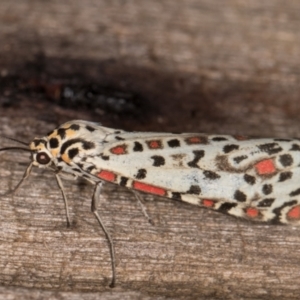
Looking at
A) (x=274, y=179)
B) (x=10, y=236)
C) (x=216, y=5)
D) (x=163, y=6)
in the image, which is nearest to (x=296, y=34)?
(x=216, y=5)

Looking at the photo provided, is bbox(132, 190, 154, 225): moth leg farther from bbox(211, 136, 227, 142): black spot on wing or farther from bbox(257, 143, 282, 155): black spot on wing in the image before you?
bbox(257, 143, 282, 155): black spot on wing

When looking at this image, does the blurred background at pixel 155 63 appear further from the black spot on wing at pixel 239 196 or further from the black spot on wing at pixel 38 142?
the black spot on wing at pixel 239 196

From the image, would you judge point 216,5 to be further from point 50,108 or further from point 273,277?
point 273,277

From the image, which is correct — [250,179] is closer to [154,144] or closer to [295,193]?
[295,193]

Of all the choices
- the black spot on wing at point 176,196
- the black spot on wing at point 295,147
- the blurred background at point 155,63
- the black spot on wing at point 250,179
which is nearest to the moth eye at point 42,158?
the blurred background at point 155,63

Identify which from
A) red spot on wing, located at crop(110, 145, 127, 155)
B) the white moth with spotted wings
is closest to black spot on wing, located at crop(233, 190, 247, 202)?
the white moth with spotted wings

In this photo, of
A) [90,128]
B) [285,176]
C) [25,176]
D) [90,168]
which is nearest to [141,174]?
[90,168]
